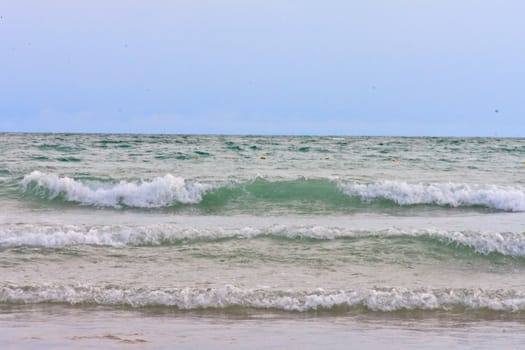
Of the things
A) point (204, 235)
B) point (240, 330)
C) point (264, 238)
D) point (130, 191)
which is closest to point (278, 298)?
point (240, 330)

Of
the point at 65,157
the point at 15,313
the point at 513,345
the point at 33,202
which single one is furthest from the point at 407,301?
the point at 65,157

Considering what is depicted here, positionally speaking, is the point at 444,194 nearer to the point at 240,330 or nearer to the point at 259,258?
the point at 259,258

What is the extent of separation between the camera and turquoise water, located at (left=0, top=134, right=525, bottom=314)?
7.30 m

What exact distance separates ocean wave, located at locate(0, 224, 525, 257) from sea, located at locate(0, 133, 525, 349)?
0.03 meters

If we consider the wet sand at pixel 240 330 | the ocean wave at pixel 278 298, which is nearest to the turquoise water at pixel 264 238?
the ocean wave at pixel 278 298

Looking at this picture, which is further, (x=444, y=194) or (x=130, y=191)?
(x=130, y=191)

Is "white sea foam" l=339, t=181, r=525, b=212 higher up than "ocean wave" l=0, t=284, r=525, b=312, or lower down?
higher up

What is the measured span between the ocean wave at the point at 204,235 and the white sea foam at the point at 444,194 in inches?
144

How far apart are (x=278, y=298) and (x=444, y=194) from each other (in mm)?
7851

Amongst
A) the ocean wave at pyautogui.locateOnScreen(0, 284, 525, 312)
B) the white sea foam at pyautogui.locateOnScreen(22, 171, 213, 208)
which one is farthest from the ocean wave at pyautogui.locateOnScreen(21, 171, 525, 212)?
the ocean wave at pyautogui.locateOnScreen(0, 284, 525, 312)

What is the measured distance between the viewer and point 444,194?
559 inches

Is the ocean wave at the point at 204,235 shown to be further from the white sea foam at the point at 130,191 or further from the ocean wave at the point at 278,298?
the white sea foam at the point at 130,191

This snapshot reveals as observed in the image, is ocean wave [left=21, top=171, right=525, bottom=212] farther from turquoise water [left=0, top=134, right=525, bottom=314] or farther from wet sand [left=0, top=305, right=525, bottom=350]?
wet sand [left=0, top=305, right=525, bottom=350]

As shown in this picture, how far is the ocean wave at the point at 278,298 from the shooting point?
7.12 meters
